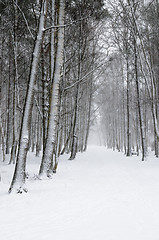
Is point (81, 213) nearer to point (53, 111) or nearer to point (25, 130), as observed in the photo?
point (25, 130)

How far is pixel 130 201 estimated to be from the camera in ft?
11.6

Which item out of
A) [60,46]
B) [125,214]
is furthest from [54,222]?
[60,46]

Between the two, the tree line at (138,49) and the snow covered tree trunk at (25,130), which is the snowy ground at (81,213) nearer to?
the snow covered tree trunk at (25,130)

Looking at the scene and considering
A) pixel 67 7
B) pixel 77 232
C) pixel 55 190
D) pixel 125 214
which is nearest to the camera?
pixel 77 232

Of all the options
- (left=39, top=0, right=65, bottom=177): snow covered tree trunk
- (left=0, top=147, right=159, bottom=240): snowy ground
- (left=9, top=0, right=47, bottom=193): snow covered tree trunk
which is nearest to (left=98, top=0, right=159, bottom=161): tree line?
(left=39, top=0, right=65, bottom=177): snow covered tree trunk

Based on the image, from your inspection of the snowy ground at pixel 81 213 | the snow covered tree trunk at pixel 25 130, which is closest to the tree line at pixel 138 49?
the snow covered tree trunk at pixel 25 130

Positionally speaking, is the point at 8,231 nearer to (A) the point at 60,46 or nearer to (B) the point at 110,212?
(B) the point at 110,212

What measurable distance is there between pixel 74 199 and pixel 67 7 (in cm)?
803

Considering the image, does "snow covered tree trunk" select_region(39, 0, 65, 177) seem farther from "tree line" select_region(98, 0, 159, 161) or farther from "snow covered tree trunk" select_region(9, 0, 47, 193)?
"tree line" select_region(98, 0, 159, 161)

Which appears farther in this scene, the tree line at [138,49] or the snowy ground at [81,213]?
the tree line at [138,49]

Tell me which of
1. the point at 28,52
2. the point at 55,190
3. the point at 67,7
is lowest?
the point at 55,190

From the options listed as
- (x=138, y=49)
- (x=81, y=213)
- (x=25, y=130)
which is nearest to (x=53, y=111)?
(x=25, y=130)

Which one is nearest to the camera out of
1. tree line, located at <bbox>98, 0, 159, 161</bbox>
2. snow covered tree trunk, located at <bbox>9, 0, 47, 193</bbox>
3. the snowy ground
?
the snowy ground

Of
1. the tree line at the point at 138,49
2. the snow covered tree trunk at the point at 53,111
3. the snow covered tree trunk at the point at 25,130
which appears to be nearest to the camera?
the snow covered tree trunk at the point at 25,130
